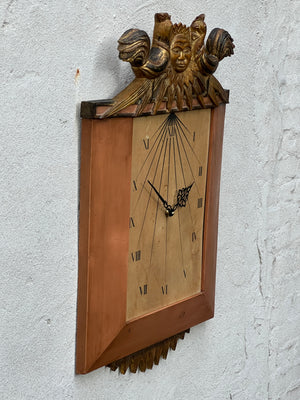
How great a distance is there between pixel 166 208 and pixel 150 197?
7 cm

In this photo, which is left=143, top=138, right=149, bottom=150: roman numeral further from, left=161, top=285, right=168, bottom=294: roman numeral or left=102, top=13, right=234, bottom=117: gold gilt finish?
left=161, top=285, right=168, bottom=294: roman numeral

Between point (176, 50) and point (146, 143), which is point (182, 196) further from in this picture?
point (176, 50)

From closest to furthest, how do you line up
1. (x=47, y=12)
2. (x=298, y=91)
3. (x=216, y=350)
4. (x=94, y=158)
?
(x=47, y=12) < (x=94, y=158) < (x=216, y=350) < (x=298, y=91)

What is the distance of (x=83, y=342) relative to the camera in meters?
1.75

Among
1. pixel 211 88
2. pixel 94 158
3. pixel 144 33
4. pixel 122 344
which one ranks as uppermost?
pixel 144 33

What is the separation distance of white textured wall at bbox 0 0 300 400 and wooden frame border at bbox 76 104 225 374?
0.03 m

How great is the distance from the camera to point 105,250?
68.3 inches

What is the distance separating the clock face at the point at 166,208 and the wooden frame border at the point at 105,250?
38 mm

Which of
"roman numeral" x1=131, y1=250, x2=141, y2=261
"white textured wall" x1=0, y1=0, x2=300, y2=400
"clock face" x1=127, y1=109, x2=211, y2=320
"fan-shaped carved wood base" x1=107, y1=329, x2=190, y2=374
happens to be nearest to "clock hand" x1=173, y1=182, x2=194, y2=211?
"clock face" x1=127, y1=109, x2=211, y2=320

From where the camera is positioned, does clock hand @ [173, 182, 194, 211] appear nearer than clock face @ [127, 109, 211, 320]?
No

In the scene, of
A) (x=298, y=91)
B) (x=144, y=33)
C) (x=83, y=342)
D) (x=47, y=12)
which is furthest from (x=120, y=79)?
(x=298, y=91)

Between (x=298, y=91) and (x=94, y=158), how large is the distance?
104 cm

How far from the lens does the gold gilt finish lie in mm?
1660

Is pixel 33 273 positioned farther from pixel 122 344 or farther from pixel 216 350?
pixel 216 350
